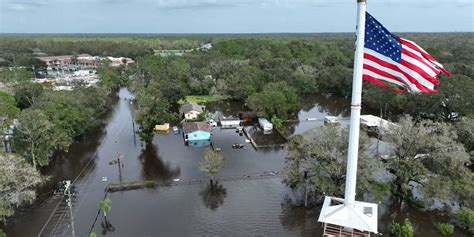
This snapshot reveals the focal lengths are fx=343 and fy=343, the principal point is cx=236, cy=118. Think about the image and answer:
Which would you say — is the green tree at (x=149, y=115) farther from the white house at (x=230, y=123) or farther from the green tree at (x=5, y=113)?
the green tree at (x=5, y=113)

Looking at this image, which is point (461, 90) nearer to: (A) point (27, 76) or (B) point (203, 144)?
(B) point (203, 144)

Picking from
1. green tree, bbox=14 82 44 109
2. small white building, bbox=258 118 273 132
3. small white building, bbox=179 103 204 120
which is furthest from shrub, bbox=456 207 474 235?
green tree, bbox=14 82 44 109

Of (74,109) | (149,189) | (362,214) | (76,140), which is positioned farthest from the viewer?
(76,140)

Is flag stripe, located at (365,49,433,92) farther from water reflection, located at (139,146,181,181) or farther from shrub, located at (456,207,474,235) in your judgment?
water reflection, located at (139,146,181,181)

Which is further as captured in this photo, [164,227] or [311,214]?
[311,214]

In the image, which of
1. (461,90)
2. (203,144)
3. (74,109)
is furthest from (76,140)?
(461,90)

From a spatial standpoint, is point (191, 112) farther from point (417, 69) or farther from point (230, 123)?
point (417, 69)
